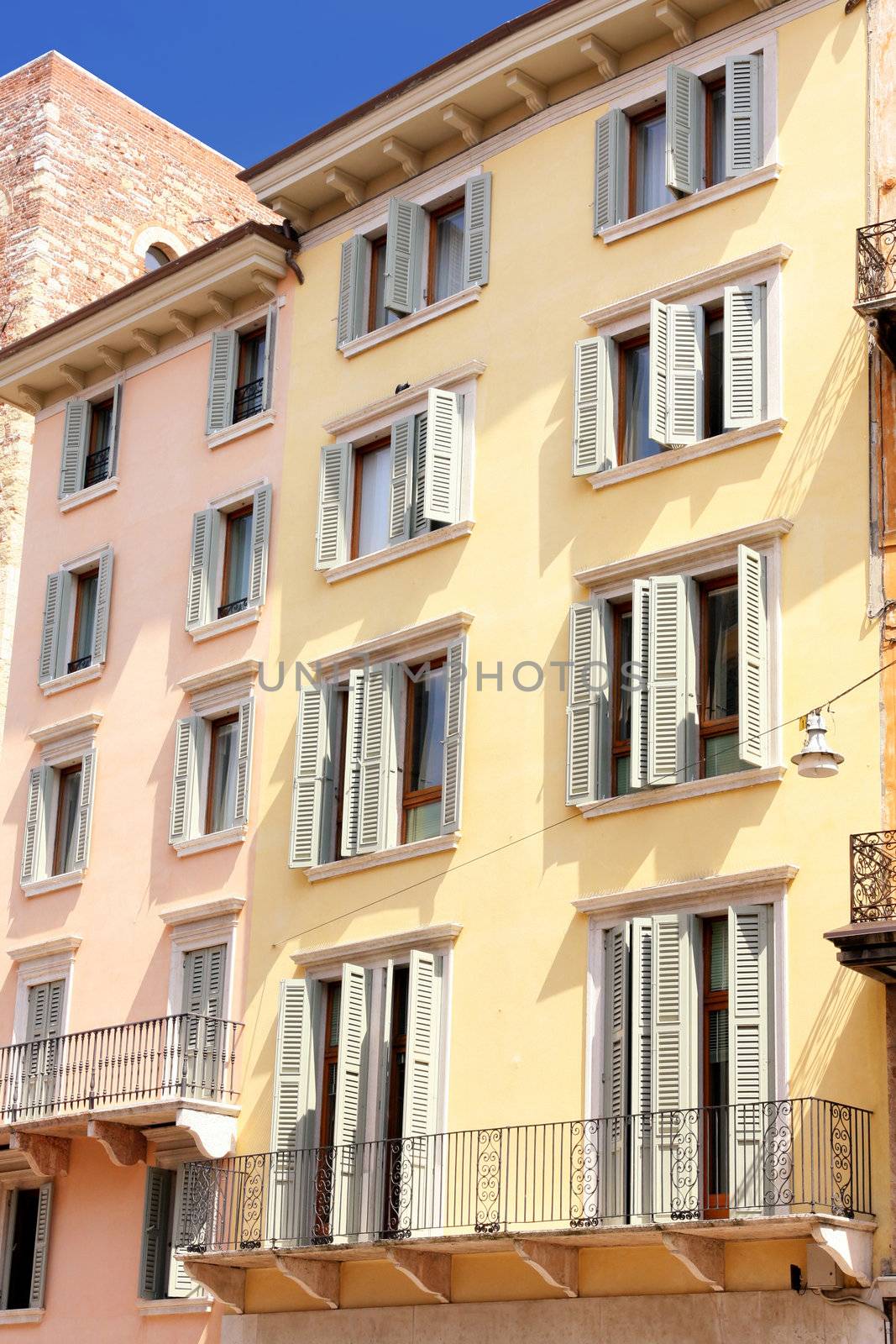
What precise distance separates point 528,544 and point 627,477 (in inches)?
58.0

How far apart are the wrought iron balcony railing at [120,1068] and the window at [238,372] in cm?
811

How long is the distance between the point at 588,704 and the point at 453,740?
6.28 feet

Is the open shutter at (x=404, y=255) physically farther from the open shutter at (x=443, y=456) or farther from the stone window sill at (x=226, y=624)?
the stone window sill at (x=226, y=624)

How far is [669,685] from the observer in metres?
21.0

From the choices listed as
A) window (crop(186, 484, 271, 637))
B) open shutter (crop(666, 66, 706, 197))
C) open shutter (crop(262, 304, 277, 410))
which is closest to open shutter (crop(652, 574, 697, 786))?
open shutter (crop(666, 66, 706, 197))

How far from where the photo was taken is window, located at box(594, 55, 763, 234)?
74.6 ft

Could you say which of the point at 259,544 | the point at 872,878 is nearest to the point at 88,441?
the point at 259,544

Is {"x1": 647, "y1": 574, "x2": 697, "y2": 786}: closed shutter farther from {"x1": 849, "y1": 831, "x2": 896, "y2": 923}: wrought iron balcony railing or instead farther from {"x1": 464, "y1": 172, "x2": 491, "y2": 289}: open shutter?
{"x1": 464, "y1": 172, "x2": 491, "y2": 289}: open shutter

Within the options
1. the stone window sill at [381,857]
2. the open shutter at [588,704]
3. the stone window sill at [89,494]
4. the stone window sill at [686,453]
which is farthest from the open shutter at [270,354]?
the open shutter at [588,704]

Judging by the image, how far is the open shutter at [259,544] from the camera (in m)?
26.7

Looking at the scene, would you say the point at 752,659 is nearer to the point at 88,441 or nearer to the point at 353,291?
the point at 353,291

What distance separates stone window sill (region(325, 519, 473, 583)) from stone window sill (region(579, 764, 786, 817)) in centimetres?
409

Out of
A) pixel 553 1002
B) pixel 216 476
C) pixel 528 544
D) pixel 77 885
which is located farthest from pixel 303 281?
pixel 553 1002

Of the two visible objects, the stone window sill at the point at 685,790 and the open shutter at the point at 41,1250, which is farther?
the open shutter at the point at 41,1250
